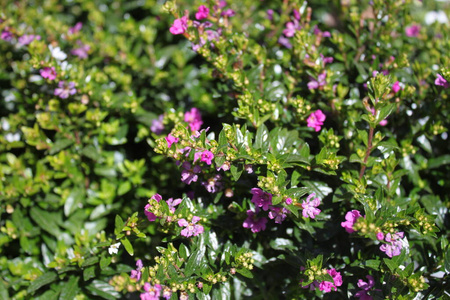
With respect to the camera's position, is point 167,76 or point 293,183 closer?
point 293,183

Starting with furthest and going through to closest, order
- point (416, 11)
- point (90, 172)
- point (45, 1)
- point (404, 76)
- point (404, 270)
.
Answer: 1. point (416, 11)
2. point (45, 1)
3. point (90, 172)
4. point (404, 76)
5. point (404, 270)

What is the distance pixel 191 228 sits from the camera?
1.94 metres

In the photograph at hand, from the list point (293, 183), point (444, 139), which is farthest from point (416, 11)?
point (293, 183)

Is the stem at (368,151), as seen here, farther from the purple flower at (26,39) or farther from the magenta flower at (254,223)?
the purple flower at (26,39)

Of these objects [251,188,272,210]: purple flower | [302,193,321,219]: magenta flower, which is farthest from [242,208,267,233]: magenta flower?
[302,193,321,219]: magenta flower

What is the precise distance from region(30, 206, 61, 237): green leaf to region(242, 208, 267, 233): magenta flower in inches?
47.7

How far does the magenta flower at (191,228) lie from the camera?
1.92 m

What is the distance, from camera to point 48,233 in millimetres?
2621

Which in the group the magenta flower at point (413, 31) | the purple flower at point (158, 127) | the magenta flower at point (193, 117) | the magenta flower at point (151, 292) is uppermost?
the magenta flower at point (413, 31)

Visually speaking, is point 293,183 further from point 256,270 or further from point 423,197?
point 423,197

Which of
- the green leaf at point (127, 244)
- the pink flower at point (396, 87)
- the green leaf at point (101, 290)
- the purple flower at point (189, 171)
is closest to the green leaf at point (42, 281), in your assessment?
the green leaf at point (101, 290)

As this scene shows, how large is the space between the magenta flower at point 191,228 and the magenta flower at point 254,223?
271 mm

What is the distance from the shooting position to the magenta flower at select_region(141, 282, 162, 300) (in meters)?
1.68

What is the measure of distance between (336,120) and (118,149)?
1519 mm
